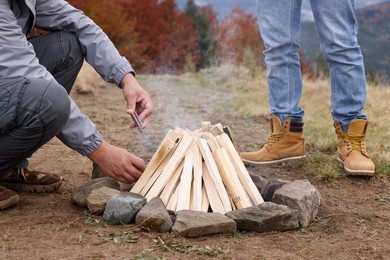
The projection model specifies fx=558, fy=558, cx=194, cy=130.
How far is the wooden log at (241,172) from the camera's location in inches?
103

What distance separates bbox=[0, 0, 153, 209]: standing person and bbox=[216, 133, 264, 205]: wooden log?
40 centimetres

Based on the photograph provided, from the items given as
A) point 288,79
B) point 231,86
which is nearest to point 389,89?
point 231,86

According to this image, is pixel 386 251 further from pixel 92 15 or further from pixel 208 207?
pixel 92 15

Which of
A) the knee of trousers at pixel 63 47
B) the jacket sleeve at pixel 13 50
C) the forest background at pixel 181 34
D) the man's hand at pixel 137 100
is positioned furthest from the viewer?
the forest background at pixel 181 34

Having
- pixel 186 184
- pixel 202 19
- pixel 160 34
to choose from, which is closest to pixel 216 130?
pixel 186 184

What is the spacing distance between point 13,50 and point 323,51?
1920 mm

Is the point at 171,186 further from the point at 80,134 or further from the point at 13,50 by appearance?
the point at 13,50

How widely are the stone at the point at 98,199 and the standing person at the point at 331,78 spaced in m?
1.30

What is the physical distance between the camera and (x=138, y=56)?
19.6 m

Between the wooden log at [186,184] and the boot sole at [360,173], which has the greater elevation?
the wooden log at [186,184]

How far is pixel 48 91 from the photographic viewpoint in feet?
7.98

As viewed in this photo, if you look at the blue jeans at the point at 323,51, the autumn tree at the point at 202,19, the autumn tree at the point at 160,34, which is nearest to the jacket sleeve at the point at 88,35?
the blue jeans at the point at 323,51

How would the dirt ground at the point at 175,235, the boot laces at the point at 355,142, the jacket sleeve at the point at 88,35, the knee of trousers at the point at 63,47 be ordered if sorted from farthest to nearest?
the boot laces at the point at 355,142
the knee of trousers at the point at 63,47
the jacket sleeve at the point at 88,35
the dirt ground at the point at 175,235

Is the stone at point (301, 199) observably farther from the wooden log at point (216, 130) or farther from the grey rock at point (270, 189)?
the wooden log at point (216, 130)
